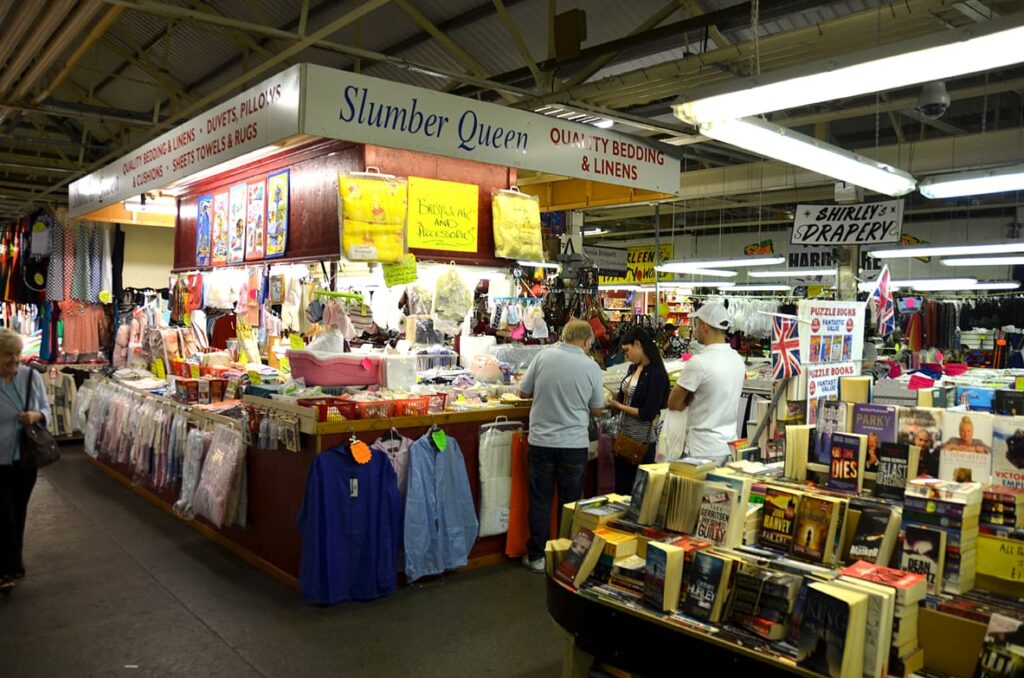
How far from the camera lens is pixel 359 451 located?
5.01 meters

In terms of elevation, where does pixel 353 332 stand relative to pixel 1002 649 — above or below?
above

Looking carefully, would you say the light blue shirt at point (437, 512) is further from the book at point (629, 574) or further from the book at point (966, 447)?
the book at point (966, 447)

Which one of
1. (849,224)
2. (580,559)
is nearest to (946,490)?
(580,559)

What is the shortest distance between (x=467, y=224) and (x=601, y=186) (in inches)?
66.9

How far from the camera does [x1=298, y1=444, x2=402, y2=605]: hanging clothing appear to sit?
4895 mm

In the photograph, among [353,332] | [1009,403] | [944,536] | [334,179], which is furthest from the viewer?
[353,332]

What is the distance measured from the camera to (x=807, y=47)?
5664 millimetres

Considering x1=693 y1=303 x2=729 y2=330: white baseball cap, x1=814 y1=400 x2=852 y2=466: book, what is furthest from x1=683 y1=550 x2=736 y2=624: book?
x1=693 y1=303 x2=729 y2=330: white baseball cap

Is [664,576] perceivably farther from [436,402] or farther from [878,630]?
[436,402]

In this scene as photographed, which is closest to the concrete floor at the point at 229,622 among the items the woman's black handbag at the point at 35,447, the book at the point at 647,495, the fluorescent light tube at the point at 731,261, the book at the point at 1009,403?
the woman's black handbag at the point at 35,447

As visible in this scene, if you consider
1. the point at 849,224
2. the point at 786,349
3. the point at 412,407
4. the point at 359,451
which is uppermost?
the point at 849,224

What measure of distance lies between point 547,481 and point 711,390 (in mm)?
1391

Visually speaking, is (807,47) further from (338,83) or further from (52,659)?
(52,659)

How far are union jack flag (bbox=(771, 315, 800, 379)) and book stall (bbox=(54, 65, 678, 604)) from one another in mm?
2455
